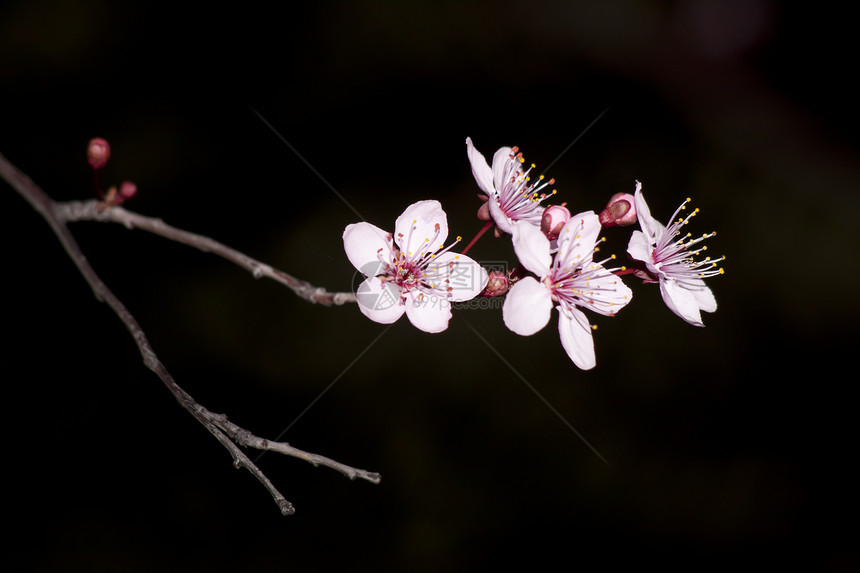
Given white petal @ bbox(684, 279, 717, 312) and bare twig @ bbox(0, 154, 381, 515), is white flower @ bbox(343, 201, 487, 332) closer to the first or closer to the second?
bare twig @ bbox(0, 154, 381, 515)

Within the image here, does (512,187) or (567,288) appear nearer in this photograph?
(567,288)

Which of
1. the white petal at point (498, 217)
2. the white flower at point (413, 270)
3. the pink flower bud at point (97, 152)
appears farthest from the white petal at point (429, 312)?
the pink flower bud at point (97, 152)

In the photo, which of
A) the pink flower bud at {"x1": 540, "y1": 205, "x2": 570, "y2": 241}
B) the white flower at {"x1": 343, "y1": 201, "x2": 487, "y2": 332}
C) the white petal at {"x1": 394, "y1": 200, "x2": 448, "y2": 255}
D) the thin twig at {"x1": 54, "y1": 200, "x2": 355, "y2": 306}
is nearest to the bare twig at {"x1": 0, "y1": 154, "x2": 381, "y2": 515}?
the thin twig at {"x1": 54, "y1": 200, "x2": 355, "y2": 306}

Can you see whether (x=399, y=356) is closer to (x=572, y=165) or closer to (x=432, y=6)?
(x=572, y=165)

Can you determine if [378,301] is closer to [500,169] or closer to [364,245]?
[364,245]

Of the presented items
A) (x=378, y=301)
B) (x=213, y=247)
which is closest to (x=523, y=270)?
(x=378, y=301)

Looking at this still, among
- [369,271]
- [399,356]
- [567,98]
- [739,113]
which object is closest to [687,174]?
[739,113]
